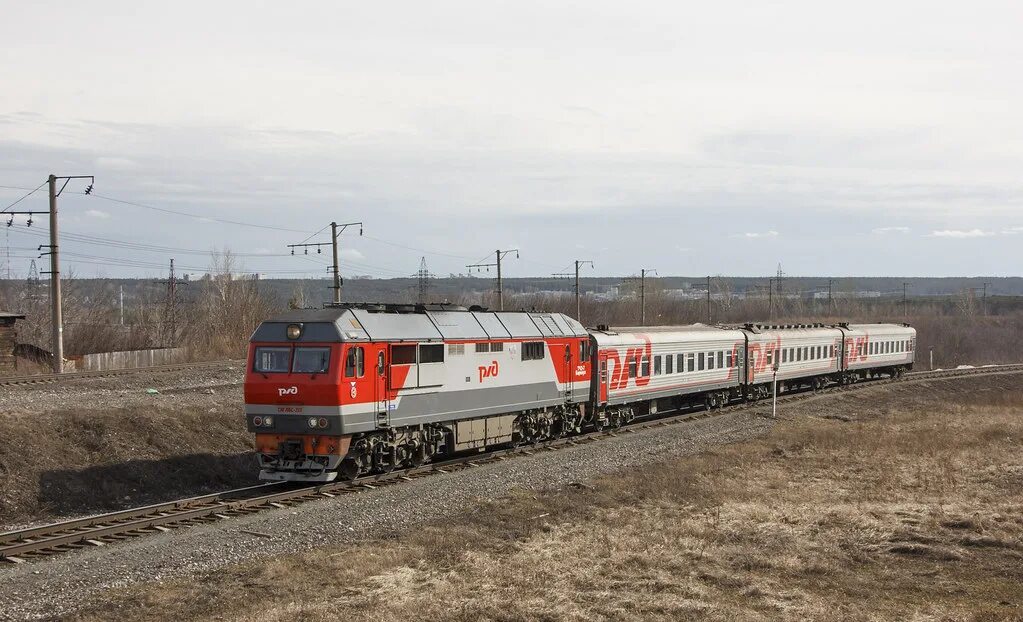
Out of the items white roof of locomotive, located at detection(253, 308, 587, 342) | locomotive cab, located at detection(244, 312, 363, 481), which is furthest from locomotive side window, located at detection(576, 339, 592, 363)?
locomotive cab, located at detection(244, 312, 363, 481)

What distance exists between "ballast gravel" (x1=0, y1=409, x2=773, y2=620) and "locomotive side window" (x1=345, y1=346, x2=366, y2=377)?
8.16 ft

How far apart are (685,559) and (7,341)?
41.2 metres

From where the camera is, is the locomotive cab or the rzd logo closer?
the locomotive cab

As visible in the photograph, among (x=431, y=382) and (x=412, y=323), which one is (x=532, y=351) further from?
(x=412, y=323)

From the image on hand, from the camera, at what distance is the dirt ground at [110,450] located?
70.9ft

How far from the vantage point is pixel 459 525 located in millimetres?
17375

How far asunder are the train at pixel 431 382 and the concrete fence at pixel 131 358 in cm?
3090

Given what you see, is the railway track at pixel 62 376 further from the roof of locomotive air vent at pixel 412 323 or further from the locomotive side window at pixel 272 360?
the roof of locomotive air vent at pixel 412 323

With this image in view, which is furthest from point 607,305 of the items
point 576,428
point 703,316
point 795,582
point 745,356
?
point 795,582

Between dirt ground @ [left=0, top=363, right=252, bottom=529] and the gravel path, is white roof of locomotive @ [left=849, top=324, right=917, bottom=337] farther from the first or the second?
dirt ground @ [left=0, top=363, right=252, bottom=529]

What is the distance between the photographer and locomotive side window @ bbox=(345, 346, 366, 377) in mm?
20422

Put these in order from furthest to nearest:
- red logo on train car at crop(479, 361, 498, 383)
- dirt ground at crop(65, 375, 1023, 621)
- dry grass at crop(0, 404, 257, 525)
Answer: red logo on train car at crop(479, 361, 498, 383) → dry grass at crop(0, 404, 257, 525) → dirt ground at crop(65, 375, 1023, 621)

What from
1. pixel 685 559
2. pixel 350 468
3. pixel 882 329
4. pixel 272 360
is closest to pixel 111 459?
pixel 272 360

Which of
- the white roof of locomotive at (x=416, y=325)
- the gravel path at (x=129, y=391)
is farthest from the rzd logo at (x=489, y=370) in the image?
the gravel path at (x=129, y=391)
